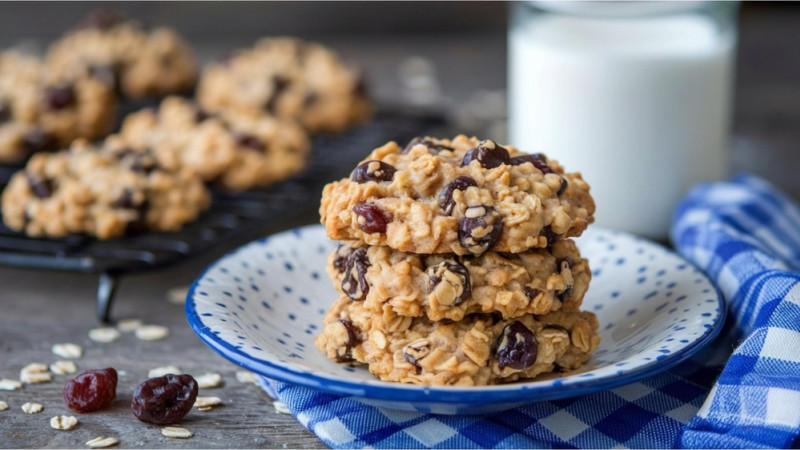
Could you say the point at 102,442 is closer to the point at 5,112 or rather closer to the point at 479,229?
the point at 479,229

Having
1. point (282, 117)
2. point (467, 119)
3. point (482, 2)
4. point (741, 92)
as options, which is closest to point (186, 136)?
point (282, 117)

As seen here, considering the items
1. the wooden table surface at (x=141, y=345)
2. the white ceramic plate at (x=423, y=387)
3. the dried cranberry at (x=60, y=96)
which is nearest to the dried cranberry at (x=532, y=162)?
the white ceramic plate at (x=423, y=387)

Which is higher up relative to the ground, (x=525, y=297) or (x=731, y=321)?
(x=525, y=297)

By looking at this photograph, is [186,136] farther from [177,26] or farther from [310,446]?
[177,26]

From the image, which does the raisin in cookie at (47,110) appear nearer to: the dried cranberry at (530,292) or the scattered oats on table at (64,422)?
the scattered oats on table at (64,422)

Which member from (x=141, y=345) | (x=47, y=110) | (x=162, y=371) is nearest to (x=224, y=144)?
(x=47, y=110)

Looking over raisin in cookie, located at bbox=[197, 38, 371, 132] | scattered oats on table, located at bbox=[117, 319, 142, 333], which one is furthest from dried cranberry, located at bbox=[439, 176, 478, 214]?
raisin in cookie, located at bbox=[197, 38, 371, 132]
